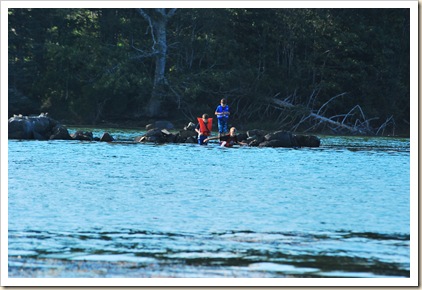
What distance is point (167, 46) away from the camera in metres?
55.5

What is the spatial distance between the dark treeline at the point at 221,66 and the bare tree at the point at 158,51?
64 mm

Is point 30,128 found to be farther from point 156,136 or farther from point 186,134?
point 186,134

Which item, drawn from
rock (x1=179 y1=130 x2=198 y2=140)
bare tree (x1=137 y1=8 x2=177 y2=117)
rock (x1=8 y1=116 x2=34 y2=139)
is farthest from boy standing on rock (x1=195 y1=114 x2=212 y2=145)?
bare tree (x1=137 y1=8 x2=177 y2=117)

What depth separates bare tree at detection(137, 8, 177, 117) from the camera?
179ft

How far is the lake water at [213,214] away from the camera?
39.5 feet

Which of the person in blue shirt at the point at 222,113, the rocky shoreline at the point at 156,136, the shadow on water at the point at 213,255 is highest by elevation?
the person in blue shirt at the point at 222,113

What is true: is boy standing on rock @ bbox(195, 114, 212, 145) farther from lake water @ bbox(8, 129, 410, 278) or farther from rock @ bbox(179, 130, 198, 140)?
lake water @ bbox(8, 129, 410, 278)

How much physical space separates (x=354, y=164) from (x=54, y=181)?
30.4ft

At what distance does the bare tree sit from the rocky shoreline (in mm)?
14317

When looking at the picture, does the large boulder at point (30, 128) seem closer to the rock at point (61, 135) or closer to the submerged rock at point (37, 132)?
the submerged rock at point (37, 132)

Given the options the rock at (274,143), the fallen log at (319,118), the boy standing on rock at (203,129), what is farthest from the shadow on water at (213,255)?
the fallen log at (319,118)

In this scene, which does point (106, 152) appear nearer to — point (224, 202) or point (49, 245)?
point (224, 202)

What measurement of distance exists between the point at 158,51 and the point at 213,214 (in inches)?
1542

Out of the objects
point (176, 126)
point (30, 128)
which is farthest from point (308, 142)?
point (176, 126)
